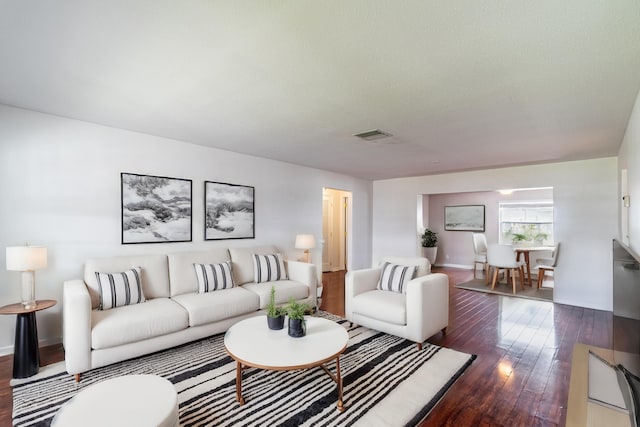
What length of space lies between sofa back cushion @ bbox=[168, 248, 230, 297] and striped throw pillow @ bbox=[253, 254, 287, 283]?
591mm

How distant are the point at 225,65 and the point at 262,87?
36cm

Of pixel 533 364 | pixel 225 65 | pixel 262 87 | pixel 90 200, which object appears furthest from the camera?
pixel 90 200

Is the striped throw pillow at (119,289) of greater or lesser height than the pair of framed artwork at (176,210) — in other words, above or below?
below

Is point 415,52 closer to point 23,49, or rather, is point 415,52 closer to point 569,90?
point 569,90

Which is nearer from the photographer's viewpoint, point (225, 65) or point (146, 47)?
point (146, 47)

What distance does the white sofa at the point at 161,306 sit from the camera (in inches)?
95.9

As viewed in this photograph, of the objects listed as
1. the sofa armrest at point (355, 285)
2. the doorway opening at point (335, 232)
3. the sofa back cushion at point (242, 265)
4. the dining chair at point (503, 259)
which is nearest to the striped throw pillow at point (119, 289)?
the sofa back cushion at point (242, 265)

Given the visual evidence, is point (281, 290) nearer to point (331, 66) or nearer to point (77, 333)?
point (77, 333)

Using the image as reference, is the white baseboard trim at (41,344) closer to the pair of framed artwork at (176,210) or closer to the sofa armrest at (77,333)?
the sofa armrest at (77,333)

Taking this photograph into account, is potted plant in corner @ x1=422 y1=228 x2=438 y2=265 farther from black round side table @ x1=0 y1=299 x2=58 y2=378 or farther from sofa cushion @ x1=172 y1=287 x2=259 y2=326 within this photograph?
black round side table @ x1=0 y1=299 x2=58 y2=378

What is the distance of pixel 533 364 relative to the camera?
9.05ft

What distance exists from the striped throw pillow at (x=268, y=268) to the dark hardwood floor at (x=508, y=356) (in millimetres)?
850

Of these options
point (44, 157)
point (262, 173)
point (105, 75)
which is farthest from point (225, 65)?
point (262, 173)

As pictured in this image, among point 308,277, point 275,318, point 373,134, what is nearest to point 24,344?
point 275,318
